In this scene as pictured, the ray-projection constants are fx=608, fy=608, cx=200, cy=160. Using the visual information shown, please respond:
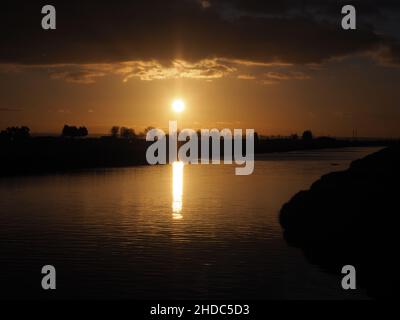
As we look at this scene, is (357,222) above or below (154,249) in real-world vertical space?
above

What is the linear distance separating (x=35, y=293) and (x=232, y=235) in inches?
593

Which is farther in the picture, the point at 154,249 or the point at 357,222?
the point at 154,249

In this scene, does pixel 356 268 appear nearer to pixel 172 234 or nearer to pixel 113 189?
pixel 172 234

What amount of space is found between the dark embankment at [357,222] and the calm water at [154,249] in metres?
1.01

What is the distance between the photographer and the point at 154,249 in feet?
99.8

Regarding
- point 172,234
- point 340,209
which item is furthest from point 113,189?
point 340,209

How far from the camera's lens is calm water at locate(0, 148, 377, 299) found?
22828 millimetres

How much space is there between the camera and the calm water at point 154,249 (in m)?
22.8

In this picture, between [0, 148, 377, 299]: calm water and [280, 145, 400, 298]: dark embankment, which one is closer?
[0, 148, 377, 299]: calm water

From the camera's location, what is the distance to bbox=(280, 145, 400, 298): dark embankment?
76.2ft

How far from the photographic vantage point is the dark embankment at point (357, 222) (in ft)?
76.2

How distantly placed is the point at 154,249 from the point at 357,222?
10.1 meters

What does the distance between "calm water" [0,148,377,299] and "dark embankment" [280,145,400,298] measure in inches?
39.9

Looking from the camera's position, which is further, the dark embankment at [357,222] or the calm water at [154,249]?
the dark embankment at [357,222]
